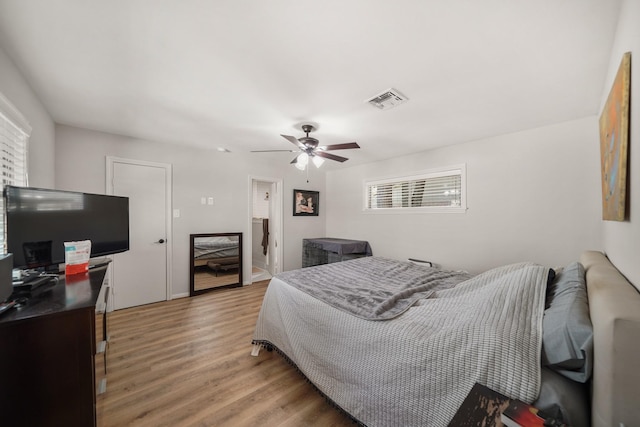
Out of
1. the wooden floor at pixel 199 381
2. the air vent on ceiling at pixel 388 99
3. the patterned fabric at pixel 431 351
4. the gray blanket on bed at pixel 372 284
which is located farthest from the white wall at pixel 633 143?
the wooden floor at pixel 199 381

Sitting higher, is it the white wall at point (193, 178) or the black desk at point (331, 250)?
the white wall at point (193, 178)

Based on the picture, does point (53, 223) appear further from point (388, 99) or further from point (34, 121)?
point (388, 99)

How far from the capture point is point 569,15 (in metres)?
1.26

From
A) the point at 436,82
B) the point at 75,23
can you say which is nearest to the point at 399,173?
the point at 436,82

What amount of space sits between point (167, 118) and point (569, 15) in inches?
133

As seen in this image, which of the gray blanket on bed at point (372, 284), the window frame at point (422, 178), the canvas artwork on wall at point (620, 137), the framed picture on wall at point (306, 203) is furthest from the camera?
the framed picture on wall at point (306, 203)

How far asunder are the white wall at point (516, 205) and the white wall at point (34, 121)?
14.5ft

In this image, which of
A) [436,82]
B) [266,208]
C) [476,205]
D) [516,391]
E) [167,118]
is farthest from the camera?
[266,208]

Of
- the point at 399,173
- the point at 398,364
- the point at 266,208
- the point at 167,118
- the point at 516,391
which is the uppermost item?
the point at 167,118

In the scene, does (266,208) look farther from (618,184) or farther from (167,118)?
(618,184)

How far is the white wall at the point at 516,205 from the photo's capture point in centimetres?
249

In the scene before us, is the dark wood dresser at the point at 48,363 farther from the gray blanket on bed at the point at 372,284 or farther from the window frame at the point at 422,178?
the window frame at the point at 422,178

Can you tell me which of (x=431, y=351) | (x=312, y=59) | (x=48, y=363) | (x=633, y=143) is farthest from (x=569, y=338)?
(x=48, y=363)

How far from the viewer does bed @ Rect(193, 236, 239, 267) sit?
388 centimetres
